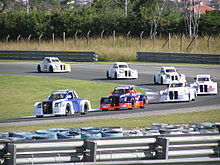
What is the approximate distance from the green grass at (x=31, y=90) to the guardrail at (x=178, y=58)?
12915 mm

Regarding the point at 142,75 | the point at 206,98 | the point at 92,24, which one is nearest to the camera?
the point at 206,98

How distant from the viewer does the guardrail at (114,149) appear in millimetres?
8484

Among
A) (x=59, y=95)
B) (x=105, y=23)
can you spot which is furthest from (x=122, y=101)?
(x=105, y=23)

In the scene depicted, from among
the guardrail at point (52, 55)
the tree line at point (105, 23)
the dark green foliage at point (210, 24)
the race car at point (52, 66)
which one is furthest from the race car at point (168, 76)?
the dark green foliage at point (210, 24)

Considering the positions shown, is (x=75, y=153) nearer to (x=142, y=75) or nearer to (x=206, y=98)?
(x=206, y=98)

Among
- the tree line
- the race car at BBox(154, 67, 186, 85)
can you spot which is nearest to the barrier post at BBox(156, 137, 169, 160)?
the race car at BBox(154, 67, 186, 85)

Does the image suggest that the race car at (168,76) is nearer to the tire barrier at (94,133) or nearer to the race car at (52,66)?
the race car at (52,66)

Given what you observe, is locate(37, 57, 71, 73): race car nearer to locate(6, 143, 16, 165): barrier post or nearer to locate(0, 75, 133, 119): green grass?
locate(0, 75, 133, 119): green grass

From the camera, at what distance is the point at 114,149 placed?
8.86 metres

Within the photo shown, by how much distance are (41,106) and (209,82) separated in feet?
29.7

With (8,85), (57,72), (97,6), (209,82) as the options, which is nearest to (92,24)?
(97,6)

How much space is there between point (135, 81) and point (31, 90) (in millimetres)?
6635

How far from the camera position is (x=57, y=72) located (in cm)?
3959

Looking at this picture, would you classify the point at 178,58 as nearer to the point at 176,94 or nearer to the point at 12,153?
the point at 176,94
